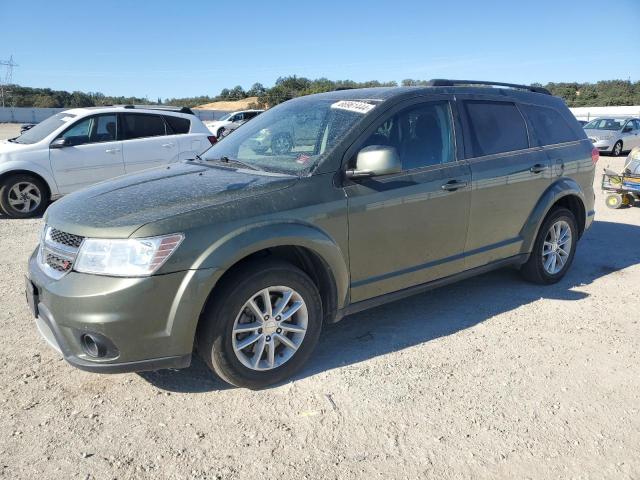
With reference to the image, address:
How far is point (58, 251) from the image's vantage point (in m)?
3.02

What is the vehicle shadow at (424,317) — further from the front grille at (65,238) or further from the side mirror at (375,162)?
the side mirror at (375,162)

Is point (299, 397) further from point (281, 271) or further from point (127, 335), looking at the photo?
point (127, 335)

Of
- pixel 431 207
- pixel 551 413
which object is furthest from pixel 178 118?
pixel 551 413

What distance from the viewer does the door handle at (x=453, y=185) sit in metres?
3.98

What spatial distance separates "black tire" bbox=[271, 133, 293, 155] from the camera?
152 inches

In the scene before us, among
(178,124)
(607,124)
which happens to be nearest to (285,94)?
(607,124)

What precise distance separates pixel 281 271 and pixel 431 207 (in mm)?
1364

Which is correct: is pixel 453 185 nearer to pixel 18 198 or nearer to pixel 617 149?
pixel 18 198

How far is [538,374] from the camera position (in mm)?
3457

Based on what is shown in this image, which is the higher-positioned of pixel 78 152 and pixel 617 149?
pixel 78 152

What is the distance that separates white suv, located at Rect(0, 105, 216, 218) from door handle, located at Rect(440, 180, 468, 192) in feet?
20.5

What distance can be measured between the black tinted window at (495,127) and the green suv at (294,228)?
2 cm

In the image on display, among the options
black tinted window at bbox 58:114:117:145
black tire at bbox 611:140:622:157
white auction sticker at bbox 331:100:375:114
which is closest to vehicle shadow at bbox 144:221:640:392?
white auction sticker at bbox 331:100:375:114

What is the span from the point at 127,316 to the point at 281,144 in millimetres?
1780
